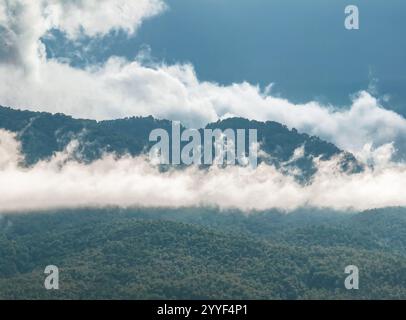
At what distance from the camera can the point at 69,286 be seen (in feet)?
649
